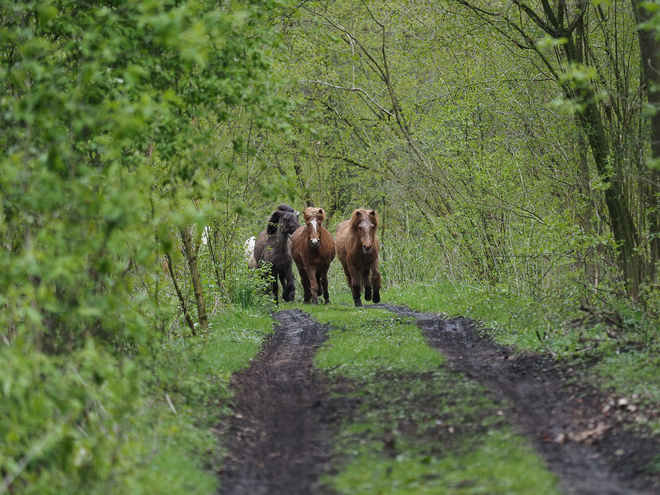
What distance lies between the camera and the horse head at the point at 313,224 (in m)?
17.5

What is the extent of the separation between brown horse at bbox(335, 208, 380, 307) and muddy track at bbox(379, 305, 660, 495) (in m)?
5.77

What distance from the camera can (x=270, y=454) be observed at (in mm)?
6555

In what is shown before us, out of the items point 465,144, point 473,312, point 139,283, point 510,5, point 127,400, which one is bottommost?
point 473,312

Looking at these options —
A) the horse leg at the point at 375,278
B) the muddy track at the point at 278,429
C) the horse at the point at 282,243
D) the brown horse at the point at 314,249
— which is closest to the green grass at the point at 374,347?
the muddy track at the point at 278,429

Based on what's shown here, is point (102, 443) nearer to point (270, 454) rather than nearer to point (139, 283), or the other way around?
point (270, 454)

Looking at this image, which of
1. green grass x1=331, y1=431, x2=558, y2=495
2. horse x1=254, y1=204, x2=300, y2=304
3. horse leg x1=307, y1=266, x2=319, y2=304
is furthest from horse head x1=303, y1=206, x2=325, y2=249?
green grass x1=331, y1=431, x2=558, y2=495

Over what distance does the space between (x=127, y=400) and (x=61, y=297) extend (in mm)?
1893

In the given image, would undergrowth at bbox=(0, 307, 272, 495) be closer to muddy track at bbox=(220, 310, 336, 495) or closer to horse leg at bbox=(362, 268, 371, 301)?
muddy track at bbox=(220, 310, 336, 495)

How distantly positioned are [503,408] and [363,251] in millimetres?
9242

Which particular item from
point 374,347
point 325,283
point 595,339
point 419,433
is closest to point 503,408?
point 419,433

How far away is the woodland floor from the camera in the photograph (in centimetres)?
557

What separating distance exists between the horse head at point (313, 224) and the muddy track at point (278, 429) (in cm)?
646

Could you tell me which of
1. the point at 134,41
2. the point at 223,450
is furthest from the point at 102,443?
the point at 134,41

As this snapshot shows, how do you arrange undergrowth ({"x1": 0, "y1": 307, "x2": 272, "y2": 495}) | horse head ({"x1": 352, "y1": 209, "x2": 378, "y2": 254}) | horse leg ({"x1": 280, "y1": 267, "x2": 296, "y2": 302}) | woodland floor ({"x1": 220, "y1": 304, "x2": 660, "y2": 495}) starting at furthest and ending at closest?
horse leg ({"x1": 280, "y1": 267, "x2": 296, "y2": 302}) < horse head ({"x1": 352, "y1": 209, "x2": 378, "y2": 254}) < woodland floor ({"x1": 220, "y1": 304, "x2": 660, "y2": 495}) < undergrowth ({"x1": 0, "y1": 307, "x2": 272, "y2": 495})
